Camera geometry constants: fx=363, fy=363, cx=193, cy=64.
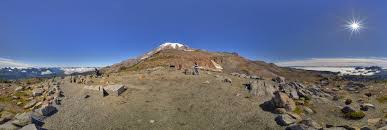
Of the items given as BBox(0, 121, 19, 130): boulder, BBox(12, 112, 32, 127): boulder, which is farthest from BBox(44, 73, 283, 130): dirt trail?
BBox(0, 121, 19, 130): boulder

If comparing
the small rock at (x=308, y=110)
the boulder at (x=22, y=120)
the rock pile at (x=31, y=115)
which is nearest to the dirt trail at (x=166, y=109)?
the rock pile at (x=31, y=115)

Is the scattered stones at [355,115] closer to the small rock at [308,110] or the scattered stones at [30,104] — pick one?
the small rock at [308,110]

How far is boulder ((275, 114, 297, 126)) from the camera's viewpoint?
38.9 meters

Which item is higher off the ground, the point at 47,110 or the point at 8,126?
the point at 47,110

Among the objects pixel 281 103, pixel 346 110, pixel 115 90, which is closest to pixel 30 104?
pixel 115 90

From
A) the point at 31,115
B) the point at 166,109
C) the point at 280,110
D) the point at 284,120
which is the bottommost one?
the point at 284,120

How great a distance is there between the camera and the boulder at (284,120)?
38.9 meters

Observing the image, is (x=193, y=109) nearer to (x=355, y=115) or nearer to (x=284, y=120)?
(x=284, y=120)

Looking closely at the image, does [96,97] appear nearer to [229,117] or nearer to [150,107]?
[150,107]

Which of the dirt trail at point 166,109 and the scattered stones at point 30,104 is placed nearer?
the dirt trail at point 166,109

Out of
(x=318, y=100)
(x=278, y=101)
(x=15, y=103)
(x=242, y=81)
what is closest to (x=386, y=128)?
(x=278, y=101)

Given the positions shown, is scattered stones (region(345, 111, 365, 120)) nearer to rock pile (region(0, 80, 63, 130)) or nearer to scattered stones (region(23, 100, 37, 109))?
rock pile (region(0, 80, 63, 130))

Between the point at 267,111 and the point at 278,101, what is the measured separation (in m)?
2.32

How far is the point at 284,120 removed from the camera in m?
39.1
